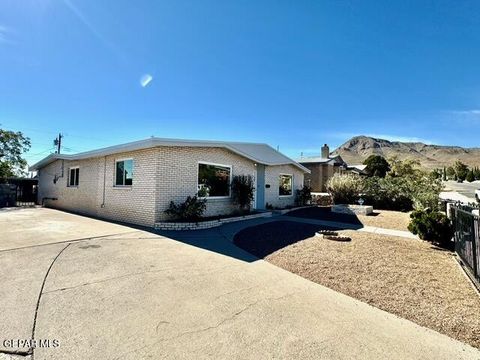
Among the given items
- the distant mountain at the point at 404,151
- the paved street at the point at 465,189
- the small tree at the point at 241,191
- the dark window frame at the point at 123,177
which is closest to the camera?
the dark window frame at the point at 123,177

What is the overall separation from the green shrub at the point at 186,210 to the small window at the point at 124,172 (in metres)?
2.28

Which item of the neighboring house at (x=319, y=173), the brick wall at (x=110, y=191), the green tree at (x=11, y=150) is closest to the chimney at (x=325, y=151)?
the neighboring house at (x=319, y=173)

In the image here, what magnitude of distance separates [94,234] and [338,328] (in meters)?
7.22

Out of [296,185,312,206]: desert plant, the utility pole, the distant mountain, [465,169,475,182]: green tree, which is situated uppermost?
the distant mountain

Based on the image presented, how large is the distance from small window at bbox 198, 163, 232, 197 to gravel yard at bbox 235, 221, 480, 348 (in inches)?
130

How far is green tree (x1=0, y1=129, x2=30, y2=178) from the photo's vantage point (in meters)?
→ 25.5

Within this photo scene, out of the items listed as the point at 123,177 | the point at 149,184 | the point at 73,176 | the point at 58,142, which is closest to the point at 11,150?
the point at 58,142

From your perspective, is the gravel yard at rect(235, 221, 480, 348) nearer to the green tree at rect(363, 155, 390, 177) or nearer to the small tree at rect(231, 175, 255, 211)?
the small tree at rect(231, 175, 255, 211)

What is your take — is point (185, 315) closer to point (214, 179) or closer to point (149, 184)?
point (149, 184)

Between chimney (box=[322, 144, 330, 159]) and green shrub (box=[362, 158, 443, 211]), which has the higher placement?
chimney (box=[322, 144, 330, 159])

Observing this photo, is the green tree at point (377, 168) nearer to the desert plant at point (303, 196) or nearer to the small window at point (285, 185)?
the desert plant at point (303, 196)

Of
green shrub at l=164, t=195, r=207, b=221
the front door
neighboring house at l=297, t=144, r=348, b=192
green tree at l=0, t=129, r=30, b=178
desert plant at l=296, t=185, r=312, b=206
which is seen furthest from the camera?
green tree at l=0, t=129, r=30, b=178

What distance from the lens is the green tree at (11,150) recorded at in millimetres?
25516
